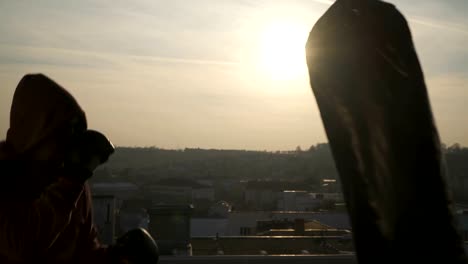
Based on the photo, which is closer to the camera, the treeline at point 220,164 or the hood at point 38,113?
the hood at point 38,113

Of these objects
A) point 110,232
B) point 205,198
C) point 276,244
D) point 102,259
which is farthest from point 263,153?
point 102,259

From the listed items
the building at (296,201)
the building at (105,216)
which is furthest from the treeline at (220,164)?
the building at (105,216)

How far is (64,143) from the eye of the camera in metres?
1.79

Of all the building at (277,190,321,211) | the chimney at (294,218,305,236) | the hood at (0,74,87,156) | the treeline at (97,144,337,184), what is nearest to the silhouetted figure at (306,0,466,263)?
the hood at (0,74,87,156)

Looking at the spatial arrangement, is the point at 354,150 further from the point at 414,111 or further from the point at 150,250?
the point at 150,250

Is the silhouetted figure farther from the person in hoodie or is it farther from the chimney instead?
the chimney

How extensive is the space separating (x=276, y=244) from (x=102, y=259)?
14108mm

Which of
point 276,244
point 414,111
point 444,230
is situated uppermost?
point 414,111

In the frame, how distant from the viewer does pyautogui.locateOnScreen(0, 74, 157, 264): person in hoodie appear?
1693 mm

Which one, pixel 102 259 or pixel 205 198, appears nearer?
pixel 102 259

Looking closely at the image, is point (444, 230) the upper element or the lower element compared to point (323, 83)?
lower

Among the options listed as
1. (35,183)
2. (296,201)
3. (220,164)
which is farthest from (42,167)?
(220,164)

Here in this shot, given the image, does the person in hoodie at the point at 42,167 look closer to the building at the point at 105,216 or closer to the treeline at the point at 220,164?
the building at the point at 105,216

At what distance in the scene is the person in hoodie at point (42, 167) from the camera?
5.56ft
